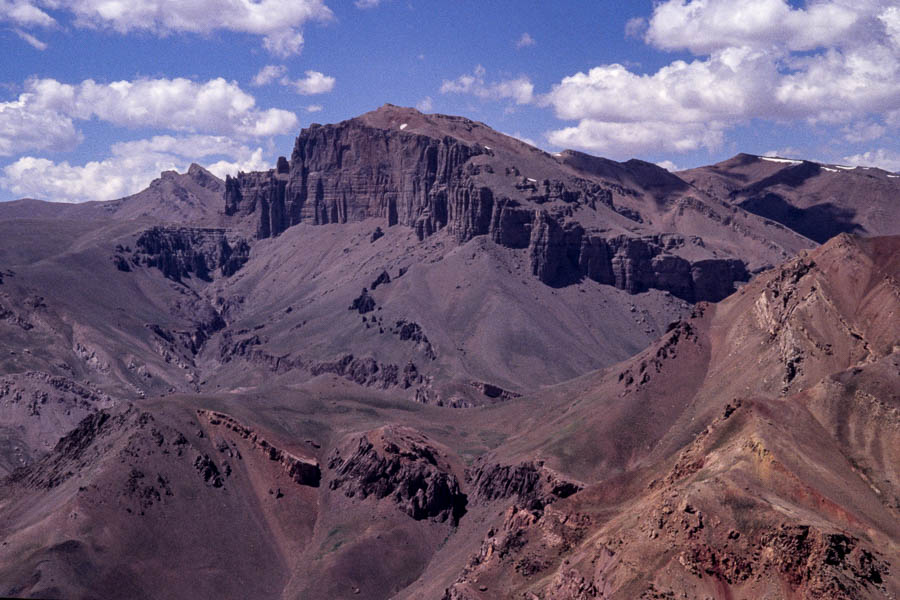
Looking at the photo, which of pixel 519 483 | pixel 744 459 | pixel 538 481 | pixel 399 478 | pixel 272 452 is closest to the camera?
pixel 744 459

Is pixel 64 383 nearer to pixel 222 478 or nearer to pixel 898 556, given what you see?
pixel 222 478

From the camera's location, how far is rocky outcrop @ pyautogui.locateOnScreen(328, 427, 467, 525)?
4678 inches

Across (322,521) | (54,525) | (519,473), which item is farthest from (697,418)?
(54,525)

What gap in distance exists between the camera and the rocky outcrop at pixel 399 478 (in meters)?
119

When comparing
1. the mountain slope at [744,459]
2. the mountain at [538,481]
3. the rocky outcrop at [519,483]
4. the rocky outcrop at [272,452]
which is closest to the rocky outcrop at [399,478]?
the mountain at [538,481]

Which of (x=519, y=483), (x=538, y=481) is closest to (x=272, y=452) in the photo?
(x=519, y=483)

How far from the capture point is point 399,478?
120m

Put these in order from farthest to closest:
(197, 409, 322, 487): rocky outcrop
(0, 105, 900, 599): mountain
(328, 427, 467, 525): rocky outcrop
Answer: (197, 409, 322, 487): rocky outcrop → (328, 427, 467, 525): rocky outcrop → (0, 105, 900, 599): mountain

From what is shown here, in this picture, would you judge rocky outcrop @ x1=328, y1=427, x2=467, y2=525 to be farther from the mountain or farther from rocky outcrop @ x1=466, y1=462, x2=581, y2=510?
rocky outcrop @ x1=466, y1=462, x2=581, y2=510

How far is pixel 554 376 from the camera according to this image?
19975 cm

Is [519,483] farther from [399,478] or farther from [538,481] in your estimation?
[399,478]

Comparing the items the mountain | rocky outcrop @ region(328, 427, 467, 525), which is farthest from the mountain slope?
rocky outcrop @ region(328, 427, 467, 525)

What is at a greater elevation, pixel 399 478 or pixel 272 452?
pixel 272 452

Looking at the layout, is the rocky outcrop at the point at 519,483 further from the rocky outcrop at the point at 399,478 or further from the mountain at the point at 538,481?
the rocky outcrop at the point at 399,478
